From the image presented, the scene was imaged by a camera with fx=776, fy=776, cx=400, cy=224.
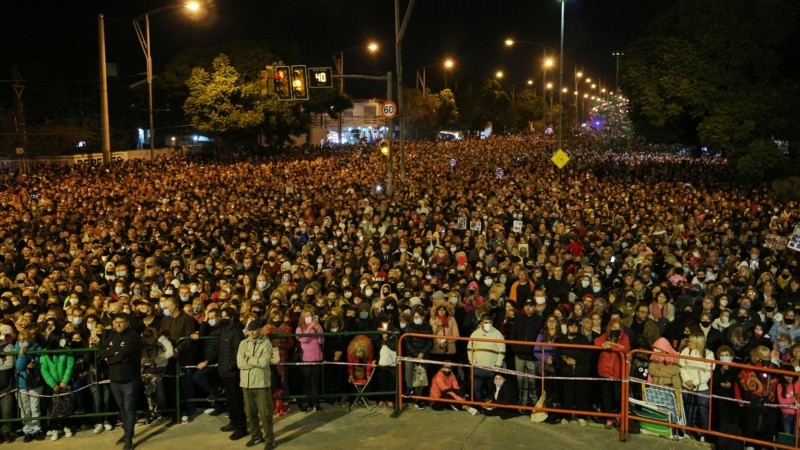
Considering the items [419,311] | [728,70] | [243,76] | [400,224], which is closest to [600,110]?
[243,76]

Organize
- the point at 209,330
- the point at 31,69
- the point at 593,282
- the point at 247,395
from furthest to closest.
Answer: the point at 31,69, the point at 593,282, the point at 209,330, the point at 247,395

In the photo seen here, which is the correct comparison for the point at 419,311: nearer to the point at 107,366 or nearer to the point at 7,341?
the point at 107,366

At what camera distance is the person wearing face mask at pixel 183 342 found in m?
9.16

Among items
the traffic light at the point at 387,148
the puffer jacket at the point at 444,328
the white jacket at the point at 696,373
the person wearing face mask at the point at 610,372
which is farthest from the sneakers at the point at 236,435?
the traffic light at the point at 387,148

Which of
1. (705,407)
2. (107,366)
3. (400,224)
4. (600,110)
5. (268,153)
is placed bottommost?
(705,407)

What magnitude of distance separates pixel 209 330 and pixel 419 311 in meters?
2.61

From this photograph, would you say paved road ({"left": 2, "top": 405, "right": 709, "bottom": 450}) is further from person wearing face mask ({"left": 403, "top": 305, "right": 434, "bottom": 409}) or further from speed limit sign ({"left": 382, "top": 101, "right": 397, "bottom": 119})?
speed limit sign ({"left": 382, "top": 101, "right": 397, "bottom": 119})

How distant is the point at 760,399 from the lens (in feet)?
25.8

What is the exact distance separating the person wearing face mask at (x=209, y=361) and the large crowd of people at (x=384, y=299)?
24mm

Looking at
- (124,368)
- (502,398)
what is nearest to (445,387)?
(502,398)

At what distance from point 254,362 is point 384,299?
3.39 metres

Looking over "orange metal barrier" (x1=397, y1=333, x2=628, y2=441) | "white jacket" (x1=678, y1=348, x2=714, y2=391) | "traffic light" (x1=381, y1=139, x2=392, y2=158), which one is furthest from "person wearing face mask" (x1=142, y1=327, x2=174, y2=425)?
"traffic light" (x1=381, y1=139, x2=392, y2=158)

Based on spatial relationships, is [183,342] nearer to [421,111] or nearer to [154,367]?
[154,367]

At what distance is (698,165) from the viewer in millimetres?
35750
